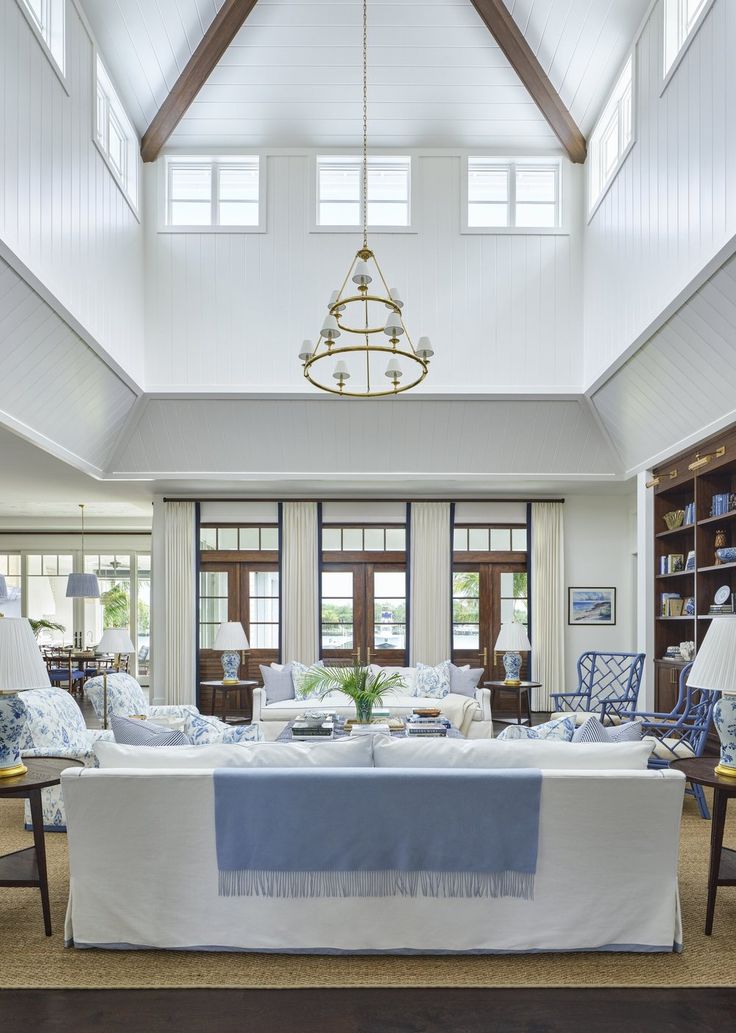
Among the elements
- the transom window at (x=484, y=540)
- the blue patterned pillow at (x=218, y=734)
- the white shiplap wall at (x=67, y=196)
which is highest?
the white shiplap wall at (x=67, y=196)

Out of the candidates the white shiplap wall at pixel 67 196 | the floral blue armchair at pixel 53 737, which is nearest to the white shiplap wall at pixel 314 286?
the white shiplap wall at pixel 67 196

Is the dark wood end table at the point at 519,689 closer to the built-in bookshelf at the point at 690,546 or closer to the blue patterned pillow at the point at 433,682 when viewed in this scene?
the blue patterned pillow at the point at 433,682

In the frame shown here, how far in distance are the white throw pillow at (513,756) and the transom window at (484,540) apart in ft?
23.0

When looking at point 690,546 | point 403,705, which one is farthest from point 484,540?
point 403,705

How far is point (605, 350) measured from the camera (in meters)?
7.98

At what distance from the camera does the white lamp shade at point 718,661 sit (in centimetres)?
373

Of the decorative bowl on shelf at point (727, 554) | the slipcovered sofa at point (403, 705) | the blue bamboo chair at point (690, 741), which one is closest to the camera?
the blue bamboo chair at point (690, 741)

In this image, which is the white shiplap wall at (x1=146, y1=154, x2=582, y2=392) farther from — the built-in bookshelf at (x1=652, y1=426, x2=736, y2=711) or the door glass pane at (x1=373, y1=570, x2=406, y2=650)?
the door glass pane at (x1=373, y1=570, x2=406, y2=650)

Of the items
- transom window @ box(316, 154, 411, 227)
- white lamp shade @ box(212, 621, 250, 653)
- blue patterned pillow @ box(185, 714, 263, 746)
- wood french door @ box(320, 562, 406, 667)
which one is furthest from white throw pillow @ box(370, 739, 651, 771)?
wood french door @ box(320, 562, 406, 667)

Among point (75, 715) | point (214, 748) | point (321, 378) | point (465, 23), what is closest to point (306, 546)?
point (321, 378)

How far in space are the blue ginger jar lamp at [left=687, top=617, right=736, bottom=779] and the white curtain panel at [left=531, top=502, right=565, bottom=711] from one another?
6.69 meters

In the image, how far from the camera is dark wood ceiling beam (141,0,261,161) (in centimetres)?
753

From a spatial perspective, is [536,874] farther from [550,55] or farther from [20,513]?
[20,513]

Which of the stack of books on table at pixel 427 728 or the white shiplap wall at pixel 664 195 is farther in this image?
the stack of books on table at pixel 427 728
